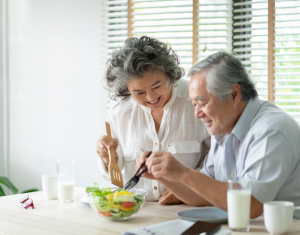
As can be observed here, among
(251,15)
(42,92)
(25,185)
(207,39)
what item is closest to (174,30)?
(207,39)

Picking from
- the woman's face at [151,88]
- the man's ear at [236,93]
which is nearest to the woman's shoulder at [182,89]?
the woman's face at [151,88]

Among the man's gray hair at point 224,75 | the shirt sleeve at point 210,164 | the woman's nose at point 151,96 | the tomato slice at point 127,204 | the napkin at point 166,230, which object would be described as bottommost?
the napkin at point 166,230

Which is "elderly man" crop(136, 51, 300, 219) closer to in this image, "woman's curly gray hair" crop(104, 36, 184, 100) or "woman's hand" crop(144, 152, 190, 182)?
"woman's hand" crop(144, 152, 190, 182)

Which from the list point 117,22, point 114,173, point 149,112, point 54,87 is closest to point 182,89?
point 149,112

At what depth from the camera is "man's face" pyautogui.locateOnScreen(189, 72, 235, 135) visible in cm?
161

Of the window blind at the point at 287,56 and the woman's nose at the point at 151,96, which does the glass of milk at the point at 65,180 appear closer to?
the woman's nose at the point at 151,96

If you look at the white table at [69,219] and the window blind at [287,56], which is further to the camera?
the window blind at [287,56]

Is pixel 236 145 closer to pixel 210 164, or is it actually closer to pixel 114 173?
pixel 210 164

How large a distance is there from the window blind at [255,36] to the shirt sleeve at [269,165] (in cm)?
167

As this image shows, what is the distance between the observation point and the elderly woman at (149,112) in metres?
1.87

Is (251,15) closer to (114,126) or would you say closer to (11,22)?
(114,126)

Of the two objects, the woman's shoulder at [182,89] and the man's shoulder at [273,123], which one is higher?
the woman's shoulder at [182,89]

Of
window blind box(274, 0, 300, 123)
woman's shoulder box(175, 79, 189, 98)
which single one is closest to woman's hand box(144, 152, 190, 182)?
woman's shoulder box(175, 79, 189, 98)

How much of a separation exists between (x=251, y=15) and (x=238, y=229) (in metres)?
2.19
